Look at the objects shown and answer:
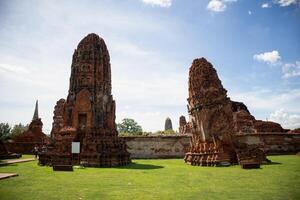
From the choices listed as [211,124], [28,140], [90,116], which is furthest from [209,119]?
[28,140]

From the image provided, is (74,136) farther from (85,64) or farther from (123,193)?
(123,193)

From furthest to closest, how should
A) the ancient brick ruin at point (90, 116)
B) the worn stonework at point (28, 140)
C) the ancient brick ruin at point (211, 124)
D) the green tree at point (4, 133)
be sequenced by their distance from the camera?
the worn stonework at point (28, 140), the green tree at point (4, 133), the ancient brick ruin at point (90, 116), the ancient brick ruin at point (211, 124)

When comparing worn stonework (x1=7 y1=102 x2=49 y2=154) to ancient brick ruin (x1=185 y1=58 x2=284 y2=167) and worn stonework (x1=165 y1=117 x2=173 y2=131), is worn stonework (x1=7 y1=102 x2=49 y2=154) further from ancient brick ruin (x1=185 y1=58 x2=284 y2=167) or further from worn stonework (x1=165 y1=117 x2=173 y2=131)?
worn stonework (x1=165 y1=117 x2=173 y2=131)

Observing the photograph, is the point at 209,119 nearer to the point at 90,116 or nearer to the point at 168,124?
the point at 90,116

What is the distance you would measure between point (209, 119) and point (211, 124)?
1.19 feet

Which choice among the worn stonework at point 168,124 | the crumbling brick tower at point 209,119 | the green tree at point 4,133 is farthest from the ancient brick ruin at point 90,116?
the worn stonework at point 168,124

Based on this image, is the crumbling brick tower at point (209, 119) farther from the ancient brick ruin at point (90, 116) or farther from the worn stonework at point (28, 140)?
the worn stonework at point (28, 140)

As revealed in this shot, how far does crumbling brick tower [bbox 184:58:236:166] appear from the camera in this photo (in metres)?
15.2

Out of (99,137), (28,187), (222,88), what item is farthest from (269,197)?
(99,137)

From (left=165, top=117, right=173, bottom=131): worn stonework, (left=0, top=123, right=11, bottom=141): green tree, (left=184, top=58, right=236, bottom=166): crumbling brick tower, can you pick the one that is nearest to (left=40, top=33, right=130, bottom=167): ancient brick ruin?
(left=184, top=58, right=236, bottom=166): crumbling brick tower

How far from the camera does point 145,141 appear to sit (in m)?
24.7

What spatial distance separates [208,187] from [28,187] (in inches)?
220

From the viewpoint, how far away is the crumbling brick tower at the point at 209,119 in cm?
1516

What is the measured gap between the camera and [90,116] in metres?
18.3
